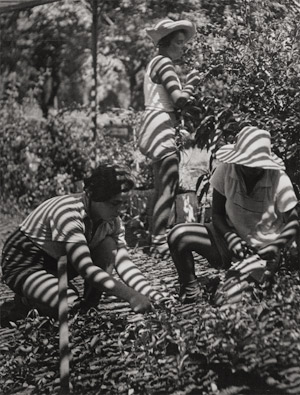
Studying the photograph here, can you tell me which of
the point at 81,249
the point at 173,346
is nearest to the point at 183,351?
the point at 173,346

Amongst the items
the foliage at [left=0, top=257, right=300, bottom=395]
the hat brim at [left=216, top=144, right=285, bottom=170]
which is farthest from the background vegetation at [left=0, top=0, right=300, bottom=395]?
the hat brim at [left=216, top=144, right=285, bottom=170]

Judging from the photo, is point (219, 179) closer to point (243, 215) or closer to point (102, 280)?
point (243, 215)

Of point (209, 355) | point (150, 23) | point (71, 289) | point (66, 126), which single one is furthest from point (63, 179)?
point (209, 355)

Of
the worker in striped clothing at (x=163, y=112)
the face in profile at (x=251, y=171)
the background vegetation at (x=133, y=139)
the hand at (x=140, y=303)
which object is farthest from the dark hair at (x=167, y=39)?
the hand at (x=140, y=303)

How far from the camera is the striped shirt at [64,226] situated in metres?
3.75

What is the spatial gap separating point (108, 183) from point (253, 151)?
0.70 metres

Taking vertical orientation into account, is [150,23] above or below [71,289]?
above

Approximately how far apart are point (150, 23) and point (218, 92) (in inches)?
19.4

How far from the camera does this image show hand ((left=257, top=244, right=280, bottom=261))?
362 cm

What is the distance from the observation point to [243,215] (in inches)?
149

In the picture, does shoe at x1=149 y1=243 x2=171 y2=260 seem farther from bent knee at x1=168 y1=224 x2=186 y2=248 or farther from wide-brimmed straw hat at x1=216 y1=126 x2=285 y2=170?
wide-brimmed straw hat at x1=216 y1=126 x2=285 y2=170

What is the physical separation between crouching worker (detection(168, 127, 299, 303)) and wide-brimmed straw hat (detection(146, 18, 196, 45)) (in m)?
0.54

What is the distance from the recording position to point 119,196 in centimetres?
368

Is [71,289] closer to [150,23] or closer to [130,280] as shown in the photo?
[130,280]
